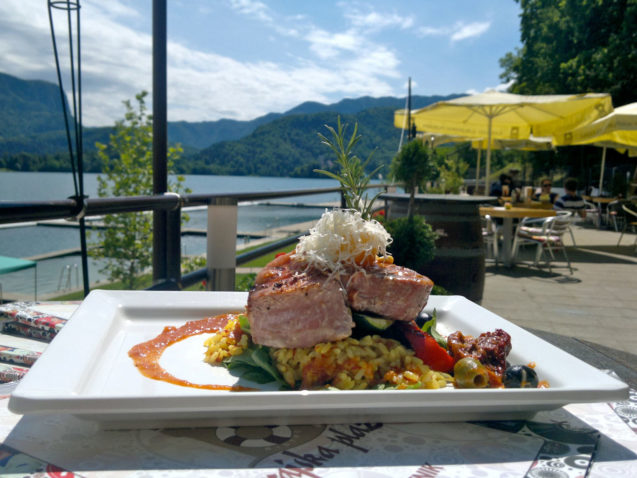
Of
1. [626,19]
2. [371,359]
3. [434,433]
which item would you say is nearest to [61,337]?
[371,359]

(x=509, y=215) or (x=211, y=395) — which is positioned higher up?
(x=211, y=395)

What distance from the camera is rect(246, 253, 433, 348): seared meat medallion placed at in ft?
2.94

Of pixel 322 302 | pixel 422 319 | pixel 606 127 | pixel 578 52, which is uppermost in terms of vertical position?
pixel 578 52

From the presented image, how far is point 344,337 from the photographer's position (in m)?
0.92

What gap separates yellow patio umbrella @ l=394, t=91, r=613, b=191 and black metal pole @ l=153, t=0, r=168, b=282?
6782mm

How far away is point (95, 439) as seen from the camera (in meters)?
0.69

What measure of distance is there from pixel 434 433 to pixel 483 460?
9 centimetres

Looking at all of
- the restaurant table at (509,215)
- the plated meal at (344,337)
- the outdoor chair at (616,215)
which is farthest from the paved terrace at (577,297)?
the outdoor chair at (616,215)

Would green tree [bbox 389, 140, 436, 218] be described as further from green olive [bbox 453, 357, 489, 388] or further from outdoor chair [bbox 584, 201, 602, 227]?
A: outdoor chair [bbox 584, 201, 602, 227]

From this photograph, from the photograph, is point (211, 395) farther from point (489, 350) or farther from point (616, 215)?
point (616, 215)

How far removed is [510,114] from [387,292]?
37.8ft

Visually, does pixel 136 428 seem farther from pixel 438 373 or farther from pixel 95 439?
pixel 438 373

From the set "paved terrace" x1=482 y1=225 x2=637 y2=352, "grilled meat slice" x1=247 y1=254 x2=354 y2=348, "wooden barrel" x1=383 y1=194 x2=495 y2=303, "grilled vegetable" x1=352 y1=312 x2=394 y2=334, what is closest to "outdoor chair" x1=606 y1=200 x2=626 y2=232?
"paved terrace" x1=482 y1=225 x2=637 y2=352

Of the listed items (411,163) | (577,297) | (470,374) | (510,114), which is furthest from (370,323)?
(510,114)
